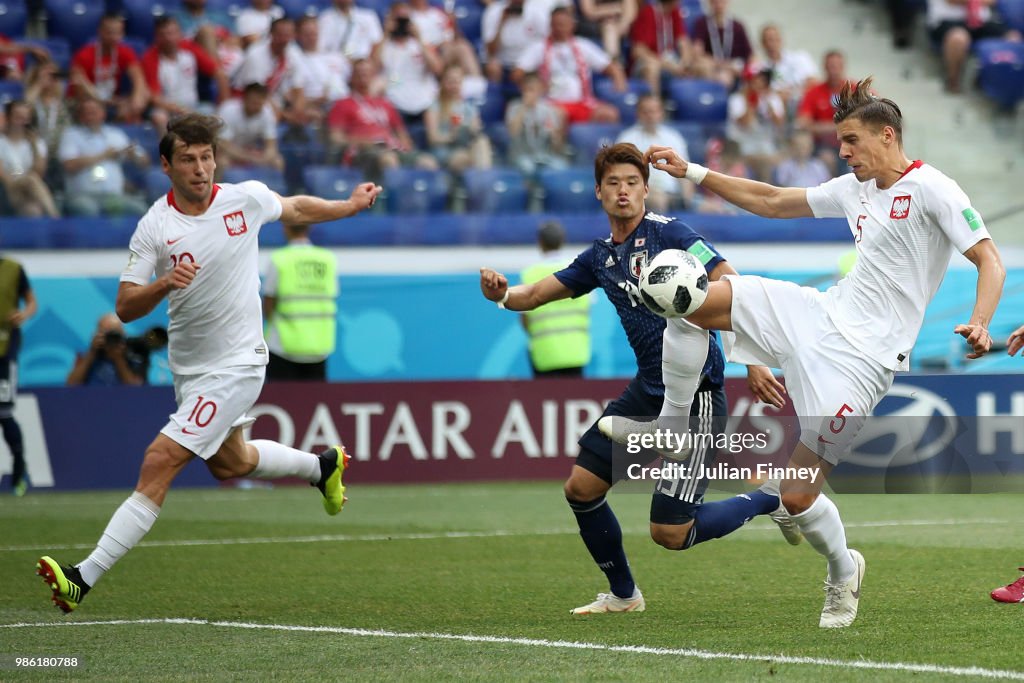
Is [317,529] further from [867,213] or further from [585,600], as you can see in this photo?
[867,213]

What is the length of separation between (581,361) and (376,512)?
2764 mm

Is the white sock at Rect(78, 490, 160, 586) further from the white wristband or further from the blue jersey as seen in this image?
the white wristband

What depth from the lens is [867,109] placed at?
625 centimetres

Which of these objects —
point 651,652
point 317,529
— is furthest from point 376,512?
point 651,652

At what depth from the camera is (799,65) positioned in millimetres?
17844

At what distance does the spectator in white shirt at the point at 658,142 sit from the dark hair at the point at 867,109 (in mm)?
8307

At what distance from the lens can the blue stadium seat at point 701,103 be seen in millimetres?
16828

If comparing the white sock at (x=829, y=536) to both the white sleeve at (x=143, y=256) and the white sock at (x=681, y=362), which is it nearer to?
the white sock at (x=681, y=362)

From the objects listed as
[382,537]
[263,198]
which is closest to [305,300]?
[382,537]

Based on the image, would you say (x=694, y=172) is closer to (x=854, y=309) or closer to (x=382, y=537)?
(x=854, y=309)

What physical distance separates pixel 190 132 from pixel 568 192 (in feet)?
27.0

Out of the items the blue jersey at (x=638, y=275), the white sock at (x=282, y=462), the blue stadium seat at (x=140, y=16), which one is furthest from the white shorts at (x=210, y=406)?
the blue stadium seat at (x=140, y=16)

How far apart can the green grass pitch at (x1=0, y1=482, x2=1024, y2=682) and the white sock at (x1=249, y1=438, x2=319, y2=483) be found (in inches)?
23.4

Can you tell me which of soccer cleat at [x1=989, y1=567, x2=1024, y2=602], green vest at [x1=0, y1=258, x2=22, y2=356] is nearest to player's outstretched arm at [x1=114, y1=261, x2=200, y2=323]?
soccer cleat at [x1=989, y1=567, x2=1024, y2=602]
